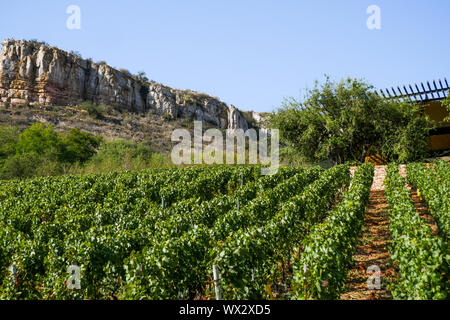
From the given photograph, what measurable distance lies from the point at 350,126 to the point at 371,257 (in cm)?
1623

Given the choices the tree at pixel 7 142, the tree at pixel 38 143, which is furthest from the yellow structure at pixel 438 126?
the tree at pixel 7 142

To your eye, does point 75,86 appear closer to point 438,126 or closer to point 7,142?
point 7,142

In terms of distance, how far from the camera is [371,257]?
7344 millimetres

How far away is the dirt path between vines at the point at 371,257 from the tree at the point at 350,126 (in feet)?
36.3

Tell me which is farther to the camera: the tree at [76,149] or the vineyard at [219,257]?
the tree at [76,149]

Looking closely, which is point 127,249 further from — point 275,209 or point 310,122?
point 310,122

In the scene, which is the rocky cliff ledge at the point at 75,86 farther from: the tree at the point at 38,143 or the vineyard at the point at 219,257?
the vineyard at the point at 219,257

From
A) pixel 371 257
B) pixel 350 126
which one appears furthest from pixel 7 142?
pixel 371 257

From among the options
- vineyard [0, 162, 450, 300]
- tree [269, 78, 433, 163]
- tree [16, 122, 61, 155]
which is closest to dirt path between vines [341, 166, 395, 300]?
vineyard [0, 162, 450, 300]

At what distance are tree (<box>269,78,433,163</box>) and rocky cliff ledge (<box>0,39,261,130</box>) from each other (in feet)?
119

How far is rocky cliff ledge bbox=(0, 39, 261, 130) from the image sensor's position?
47.3m

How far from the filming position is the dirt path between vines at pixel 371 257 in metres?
5.76

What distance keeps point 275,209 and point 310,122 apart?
575 inches

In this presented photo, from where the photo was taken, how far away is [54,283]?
522 centimetres
